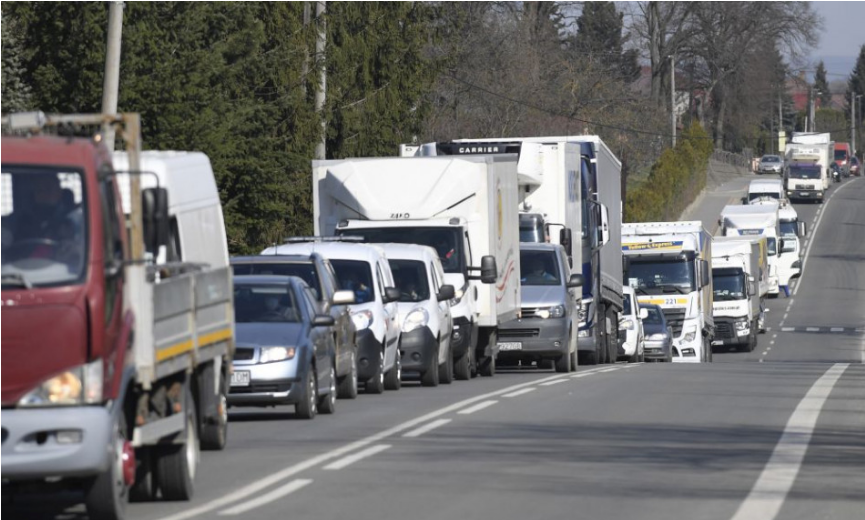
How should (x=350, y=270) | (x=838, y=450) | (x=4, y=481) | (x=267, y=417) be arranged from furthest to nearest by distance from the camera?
1. (x=350, y=270)
2. (x=267, y=417)
3. (x=838, y=450)
4. (x=4, y=481)

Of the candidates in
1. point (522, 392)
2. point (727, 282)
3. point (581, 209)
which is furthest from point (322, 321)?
point (727, 282)

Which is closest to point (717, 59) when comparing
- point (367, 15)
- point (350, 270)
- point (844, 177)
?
point (844, 177)

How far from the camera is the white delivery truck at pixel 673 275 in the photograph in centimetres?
4144

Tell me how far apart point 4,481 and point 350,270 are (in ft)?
39.6

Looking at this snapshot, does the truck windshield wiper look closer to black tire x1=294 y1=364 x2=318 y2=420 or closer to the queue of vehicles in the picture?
the queue of vehicles

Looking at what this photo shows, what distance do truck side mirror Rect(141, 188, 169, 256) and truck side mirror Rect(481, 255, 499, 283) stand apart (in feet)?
47.0

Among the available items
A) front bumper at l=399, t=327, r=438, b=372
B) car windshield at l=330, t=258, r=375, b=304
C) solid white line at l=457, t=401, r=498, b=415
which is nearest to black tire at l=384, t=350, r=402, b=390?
front bumper at l=399, t=327, r=438, b=372

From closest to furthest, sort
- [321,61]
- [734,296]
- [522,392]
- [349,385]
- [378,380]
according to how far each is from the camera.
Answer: [349,385], [378,380], [522,392], [321,61], [734,296]

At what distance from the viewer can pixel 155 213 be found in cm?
966

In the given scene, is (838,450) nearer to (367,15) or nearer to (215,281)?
(215,281)

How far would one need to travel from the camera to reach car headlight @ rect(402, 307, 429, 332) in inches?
878

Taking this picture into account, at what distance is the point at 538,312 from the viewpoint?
27953 millimetres

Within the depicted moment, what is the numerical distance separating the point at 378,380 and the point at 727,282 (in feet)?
106

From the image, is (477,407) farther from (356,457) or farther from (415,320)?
(356,457)
